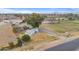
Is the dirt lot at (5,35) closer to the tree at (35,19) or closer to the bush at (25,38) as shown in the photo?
the bush at (25,38)

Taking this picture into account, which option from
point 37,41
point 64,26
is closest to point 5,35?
point 37,41

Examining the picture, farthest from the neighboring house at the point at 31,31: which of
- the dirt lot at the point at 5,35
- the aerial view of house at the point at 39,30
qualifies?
the dirt lot at the point at 5,35

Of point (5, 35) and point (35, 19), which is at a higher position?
point (35, 19)

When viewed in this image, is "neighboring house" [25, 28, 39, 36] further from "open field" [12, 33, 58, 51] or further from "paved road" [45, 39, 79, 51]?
"paved road" [45, 39, 79, 51]

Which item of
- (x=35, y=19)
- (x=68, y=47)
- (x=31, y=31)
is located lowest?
(x=68, y=47)

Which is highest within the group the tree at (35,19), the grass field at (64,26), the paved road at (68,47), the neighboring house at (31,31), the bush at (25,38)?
the tree at (35,19)

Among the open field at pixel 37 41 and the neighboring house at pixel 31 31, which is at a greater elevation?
the neighboring house at pixel 31 31

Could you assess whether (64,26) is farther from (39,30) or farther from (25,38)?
(25,38)

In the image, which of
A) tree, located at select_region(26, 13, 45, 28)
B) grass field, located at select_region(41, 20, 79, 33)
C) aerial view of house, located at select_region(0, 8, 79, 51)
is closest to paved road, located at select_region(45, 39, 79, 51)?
aerial view of house, located at select_region(0, 8, 79, 51)

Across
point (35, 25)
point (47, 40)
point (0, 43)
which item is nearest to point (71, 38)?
point (47, 40)
